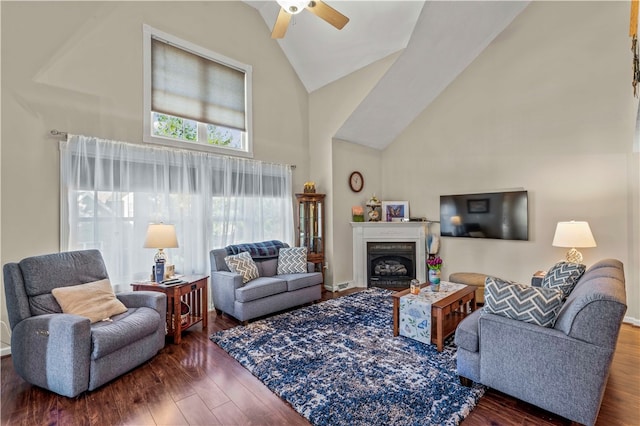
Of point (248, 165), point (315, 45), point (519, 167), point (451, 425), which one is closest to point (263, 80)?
point (315, 45)

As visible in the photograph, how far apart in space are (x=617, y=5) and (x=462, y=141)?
7.50ft

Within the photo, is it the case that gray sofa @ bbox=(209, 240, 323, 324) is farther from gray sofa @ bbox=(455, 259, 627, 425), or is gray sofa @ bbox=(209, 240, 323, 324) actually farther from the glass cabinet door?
gray sofa @ bbox=(455, 259, 627, 425)

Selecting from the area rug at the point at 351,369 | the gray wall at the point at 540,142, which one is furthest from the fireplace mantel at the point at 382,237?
the area rug at the point at 351,369

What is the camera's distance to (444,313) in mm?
2881

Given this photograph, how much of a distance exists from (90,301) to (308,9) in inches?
126

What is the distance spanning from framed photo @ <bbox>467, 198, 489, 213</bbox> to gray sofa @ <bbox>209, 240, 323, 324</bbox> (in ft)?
8.95

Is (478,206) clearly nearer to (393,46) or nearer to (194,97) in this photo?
(393,46)

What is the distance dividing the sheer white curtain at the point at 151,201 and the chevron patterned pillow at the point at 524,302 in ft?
11.2

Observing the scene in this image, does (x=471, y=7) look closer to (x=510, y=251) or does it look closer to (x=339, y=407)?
(x=510, y=251)

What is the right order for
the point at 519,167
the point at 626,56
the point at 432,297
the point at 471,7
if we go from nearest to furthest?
the point at 432,297 → the point at 626,56 → the point at 471,7 → the point at 519,167

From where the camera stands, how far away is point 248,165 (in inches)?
181

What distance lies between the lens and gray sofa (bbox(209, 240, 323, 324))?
3557 mm

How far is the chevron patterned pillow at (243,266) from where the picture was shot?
3.84 metres

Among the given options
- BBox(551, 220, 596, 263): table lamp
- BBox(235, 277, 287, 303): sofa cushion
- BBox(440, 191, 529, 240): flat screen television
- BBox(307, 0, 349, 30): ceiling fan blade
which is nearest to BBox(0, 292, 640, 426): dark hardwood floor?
BBox(235, 277, 287, 303): sofa cushion
